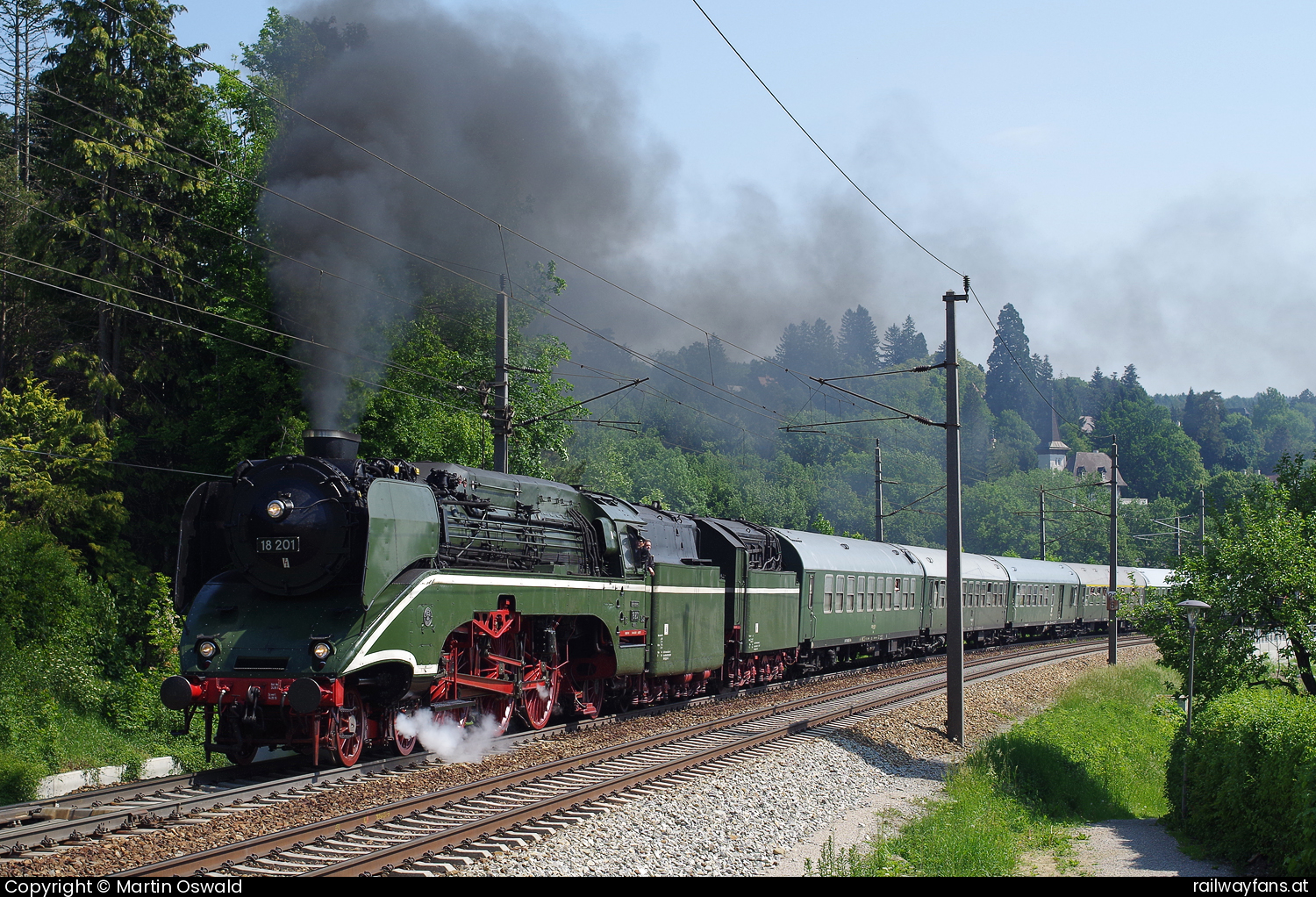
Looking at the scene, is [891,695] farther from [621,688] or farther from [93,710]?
[93,710]

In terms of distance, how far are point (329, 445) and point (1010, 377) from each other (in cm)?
16730

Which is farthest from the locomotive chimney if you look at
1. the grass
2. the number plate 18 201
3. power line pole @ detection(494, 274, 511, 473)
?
the grass

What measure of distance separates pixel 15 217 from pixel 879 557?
23754 millimetres

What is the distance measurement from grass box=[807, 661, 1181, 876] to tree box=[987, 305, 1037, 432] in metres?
151

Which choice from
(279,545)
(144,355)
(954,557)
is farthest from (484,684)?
(144,355)

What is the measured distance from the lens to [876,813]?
428 inches

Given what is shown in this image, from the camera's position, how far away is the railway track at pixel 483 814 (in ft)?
24.4

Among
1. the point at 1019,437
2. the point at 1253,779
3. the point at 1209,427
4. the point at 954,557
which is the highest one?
the point at 1209,427

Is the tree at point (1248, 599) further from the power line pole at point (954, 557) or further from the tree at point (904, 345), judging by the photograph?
the tree at point (904, 345)

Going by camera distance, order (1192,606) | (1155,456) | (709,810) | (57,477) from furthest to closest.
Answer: (1155,456), (57,477), (1192,606), (709,810)

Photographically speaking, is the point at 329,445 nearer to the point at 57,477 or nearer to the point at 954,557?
the point at 954,557

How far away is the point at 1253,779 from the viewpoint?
9781 millimetres

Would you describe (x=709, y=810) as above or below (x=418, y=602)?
below
